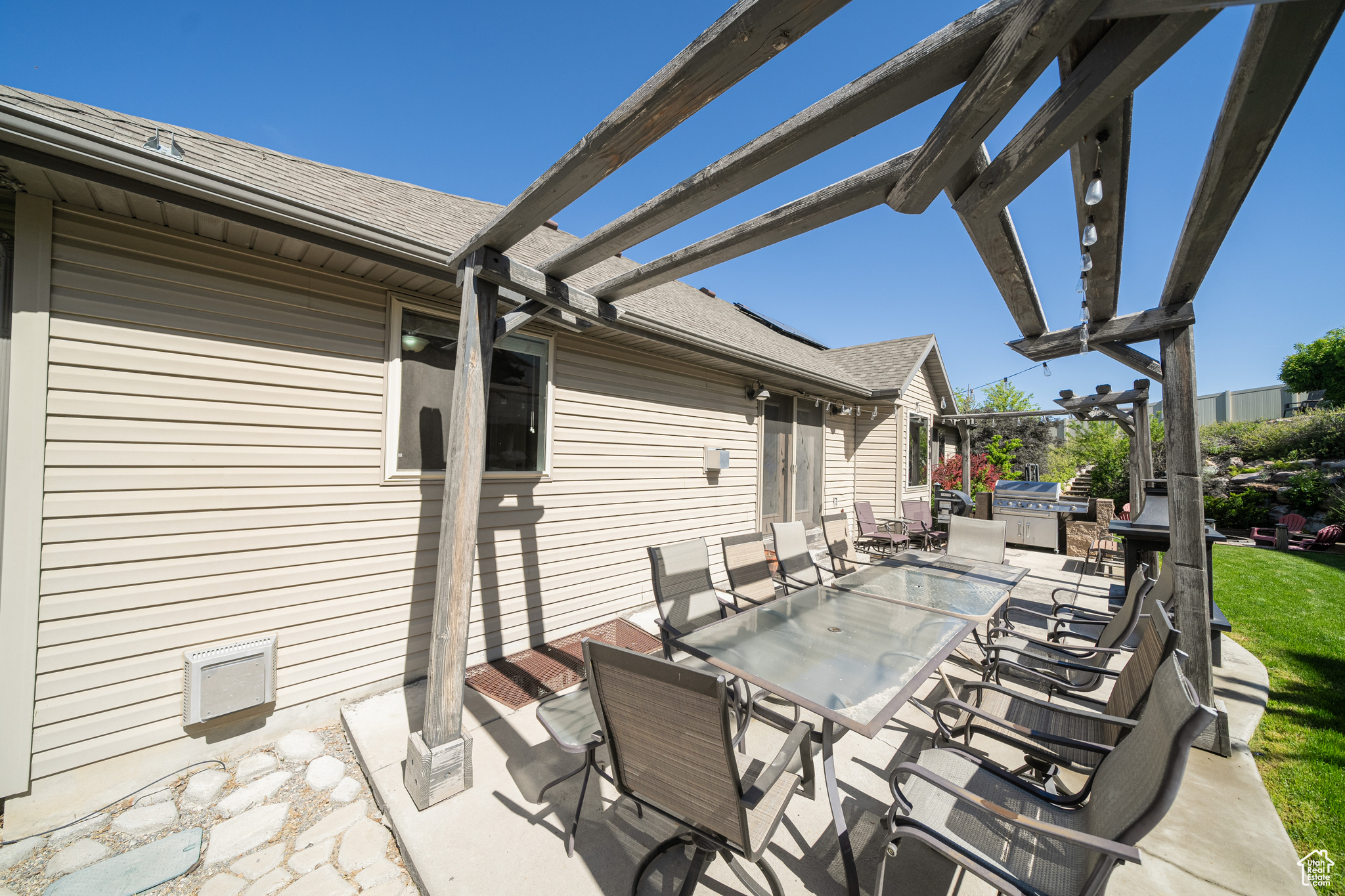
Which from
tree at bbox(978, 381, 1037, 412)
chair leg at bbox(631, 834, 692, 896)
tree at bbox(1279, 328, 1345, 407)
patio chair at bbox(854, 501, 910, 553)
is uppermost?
tree at bbox(1279, 328, 1345, 407)

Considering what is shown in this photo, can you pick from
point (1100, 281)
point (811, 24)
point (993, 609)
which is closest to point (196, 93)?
point (811, 24)

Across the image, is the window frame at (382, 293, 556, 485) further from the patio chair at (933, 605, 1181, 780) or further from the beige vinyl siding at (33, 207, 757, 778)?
the patio chair at (933, 605, 1181, 780)

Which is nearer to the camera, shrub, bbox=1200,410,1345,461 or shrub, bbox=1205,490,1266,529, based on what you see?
shrub, bbox=1205,490,1266,529

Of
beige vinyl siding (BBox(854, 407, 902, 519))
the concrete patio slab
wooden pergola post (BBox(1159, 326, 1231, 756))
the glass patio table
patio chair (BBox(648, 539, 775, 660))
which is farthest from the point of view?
beige vinyl siding (BBox(854, 407, 902, 519))

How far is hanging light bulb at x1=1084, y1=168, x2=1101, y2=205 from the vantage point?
2.20 meters

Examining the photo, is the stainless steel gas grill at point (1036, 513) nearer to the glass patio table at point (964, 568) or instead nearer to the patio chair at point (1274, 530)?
the patio chair at point (1274, 530)

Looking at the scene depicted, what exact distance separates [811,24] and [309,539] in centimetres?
378

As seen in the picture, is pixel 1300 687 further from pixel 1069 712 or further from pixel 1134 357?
pixel 1069 712

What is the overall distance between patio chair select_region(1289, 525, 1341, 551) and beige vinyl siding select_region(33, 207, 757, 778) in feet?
48.9

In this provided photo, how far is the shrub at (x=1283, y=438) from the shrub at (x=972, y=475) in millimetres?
4348

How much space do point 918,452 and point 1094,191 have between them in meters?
9.55

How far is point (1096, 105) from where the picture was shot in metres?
1.57

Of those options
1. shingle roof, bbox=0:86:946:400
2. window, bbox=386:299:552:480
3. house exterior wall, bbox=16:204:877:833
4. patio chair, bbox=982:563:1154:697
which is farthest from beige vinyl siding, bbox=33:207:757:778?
patio chair, bbox=982:563:1154:697

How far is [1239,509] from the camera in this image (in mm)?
11367
